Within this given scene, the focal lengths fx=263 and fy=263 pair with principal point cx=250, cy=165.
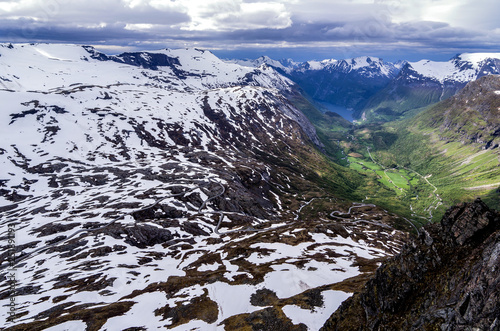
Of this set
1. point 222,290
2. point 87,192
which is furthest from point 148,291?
point 87,192

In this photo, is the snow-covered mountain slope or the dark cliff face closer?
the dark cliff face

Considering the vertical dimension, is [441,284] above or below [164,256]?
above

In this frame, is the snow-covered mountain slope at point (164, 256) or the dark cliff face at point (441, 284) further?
the snow-covered mountain slope at point (164, 256)

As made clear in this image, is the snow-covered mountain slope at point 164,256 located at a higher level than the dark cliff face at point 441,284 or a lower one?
lower

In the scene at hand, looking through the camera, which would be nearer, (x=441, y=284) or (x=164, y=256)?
(x=441, y=284)

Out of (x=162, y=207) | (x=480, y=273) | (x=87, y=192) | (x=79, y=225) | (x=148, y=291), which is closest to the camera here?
(x=480, y=273)

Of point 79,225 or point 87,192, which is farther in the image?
point 87,192

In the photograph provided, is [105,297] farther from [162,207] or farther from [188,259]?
[162,207]

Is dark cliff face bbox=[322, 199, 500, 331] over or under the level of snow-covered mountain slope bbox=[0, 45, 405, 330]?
over
